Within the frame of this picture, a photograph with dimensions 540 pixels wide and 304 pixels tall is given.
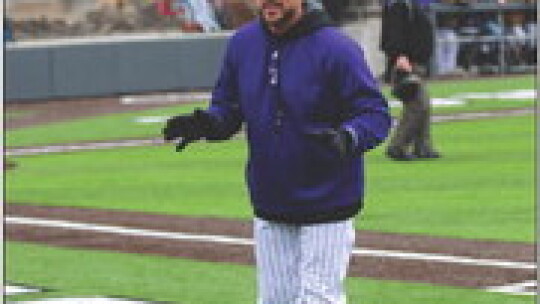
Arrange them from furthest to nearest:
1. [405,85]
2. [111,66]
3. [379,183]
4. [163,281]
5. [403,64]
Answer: [111,66], [405,85], [403,64], [379,183], [163,281]

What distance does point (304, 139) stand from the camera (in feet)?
20.6

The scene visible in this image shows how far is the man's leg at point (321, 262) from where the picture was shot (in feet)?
20.6

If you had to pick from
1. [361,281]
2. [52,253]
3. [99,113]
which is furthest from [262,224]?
[99,113]

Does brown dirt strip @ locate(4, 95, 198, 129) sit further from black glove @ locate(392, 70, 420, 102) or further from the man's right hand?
the man's right hand

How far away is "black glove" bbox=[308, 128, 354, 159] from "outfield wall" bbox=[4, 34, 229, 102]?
101 ft

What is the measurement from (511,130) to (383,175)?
5494 mm

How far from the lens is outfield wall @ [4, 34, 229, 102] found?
3666cm

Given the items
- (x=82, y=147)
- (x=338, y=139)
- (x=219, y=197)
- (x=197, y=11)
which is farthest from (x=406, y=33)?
(x=338, y=139)

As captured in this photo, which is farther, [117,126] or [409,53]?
[117,126]

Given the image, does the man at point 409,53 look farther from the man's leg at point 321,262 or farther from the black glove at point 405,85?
the man's leg at point 321,262

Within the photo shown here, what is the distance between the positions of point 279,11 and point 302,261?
979 mm

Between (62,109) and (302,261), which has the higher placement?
(302,261)

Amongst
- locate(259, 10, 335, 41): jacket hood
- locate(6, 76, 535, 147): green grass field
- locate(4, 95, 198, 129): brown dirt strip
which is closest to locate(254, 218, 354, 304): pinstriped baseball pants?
locate(259, 10, 335, 41): jacket hood

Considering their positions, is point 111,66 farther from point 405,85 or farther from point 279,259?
point 279,259
